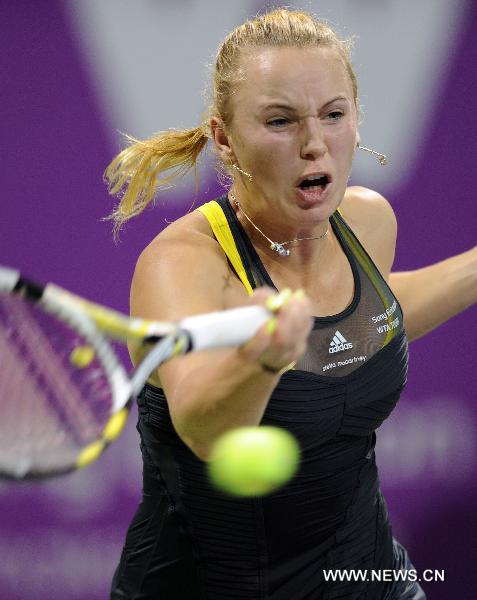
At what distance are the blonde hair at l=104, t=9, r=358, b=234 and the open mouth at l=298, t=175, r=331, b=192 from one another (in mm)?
169

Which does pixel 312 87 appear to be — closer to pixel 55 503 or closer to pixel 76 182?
pixel 76 182

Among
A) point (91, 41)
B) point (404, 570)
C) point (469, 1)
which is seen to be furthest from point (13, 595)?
point (469, 1)

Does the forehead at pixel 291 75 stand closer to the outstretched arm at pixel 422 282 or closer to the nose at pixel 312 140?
the nose at pixel 312 140

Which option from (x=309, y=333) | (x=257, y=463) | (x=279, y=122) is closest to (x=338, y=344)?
(x=309, y=333)

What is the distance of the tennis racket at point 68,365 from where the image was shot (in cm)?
112

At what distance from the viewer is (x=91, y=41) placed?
92.3 inches

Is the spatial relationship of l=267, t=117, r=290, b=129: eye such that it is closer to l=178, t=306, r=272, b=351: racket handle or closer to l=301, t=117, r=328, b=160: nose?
l=301, t=117, r=328, b=160: nose

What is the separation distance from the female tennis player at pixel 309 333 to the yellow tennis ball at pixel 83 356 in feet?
0.72

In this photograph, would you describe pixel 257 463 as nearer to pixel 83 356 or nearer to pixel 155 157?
pixel 83 356

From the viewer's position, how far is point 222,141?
171 cm

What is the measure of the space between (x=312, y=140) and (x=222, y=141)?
0.70ft

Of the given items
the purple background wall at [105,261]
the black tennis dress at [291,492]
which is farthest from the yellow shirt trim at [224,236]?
the purple background wall at [105,261]

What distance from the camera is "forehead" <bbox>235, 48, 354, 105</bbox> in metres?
1.55

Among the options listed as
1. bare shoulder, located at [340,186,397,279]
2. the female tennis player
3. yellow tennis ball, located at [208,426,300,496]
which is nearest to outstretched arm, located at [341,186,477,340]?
bare shoulder, located at [340,186,397,279]
